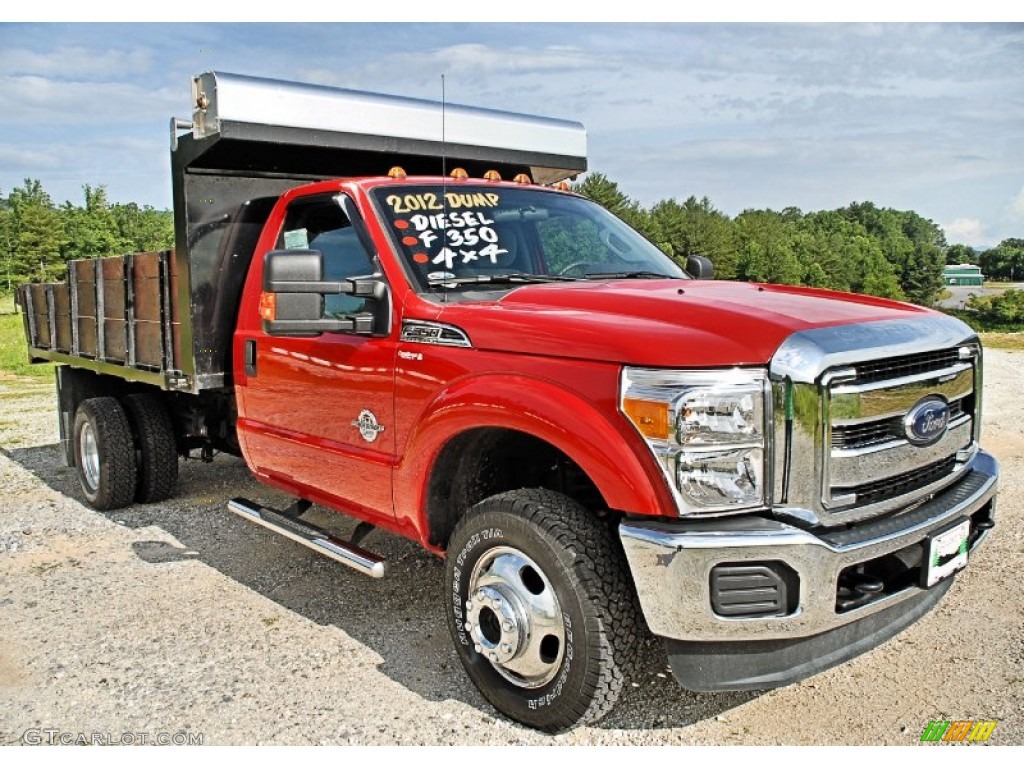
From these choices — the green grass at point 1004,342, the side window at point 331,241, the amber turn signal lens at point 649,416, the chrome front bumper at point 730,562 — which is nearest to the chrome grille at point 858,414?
the chrome front bumper at point 730,562

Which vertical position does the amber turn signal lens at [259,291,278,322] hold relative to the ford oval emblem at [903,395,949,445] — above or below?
above

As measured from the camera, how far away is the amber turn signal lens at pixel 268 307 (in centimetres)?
368

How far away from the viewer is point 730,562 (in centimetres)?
279

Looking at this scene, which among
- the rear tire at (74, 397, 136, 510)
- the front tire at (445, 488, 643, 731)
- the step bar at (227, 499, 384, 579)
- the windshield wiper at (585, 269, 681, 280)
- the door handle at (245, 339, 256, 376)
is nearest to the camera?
the front tire at (445, 488, 643, 731)

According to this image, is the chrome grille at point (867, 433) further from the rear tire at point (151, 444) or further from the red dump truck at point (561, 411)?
the rear tire at point (151, 444)

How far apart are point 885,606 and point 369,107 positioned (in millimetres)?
3806

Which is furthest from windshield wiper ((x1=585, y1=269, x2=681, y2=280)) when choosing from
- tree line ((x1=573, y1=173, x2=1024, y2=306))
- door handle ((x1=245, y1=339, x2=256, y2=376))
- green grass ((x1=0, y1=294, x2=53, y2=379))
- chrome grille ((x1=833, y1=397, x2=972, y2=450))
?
tree line ((x1=573, y1=173, x2=1024, y2=306))

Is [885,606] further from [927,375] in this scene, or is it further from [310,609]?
[310,609]

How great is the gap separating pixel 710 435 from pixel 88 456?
544cm

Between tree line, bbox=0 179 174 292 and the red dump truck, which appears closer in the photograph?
the red dump truck

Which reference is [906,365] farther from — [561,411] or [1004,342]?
[1004,342]

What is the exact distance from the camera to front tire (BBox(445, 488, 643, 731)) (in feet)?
9.88

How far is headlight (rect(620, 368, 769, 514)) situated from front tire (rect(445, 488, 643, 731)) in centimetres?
42

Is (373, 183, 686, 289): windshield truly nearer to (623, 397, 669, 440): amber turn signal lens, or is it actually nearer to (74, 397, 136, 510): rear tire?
(623, 397, 669, 440): amber turn signal lens
